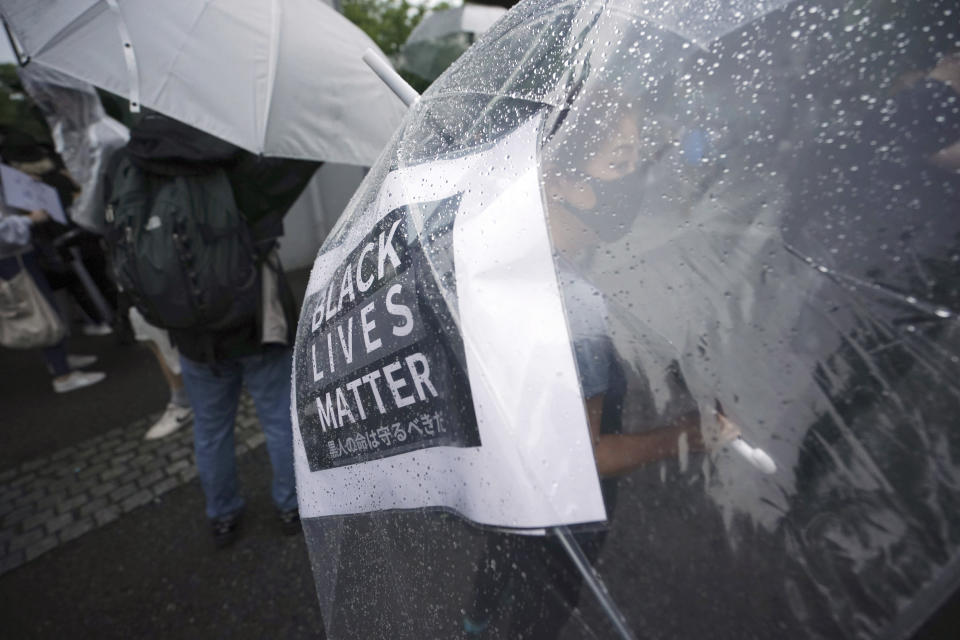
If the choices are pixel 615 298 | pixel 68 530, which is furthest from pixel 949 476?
pixel 68 530

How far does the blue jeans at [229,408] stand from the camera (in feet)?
7.73

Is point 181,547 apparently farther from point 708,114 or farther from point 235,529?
point 708,114

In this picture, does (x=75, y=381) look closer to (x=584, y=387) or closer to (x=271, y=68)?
(x=271, y=68)

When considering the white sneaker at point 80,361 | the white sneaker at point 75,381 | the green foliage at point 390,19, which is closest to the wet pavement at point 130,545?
the white sneaker at point 75,381

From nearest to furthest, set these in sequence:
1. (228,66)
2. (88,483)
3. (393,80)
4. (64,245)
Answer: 1. (393,80)
2. (228,66)
3. (88,483)
4. (64,245)

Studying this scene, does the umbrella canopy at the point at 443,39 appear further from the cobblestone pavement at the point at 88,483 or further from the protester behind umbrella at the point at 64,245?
the cobblestone pavement at the point at 88,483

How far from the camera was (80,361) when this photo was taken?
206 inches

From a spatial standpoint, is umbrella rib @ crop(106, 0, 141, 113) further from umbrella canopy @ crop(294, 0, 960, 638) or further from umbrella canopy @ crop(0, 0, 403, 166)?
umbrella canopy @ crop(294, 0, 960, 638)

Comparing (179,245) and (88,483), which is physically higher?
(179,245)

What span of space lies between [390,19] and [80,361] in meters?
11.8

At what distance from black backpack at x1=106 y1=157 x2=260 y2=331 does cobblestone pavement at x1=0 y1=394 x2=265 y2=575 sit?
175cm

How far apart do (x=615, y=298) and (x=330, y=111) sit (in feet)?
5.51

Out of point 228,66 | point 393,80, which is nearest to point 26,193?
point 228,66

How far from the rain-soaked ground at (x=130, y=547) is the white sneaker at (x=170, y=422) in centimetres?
8
